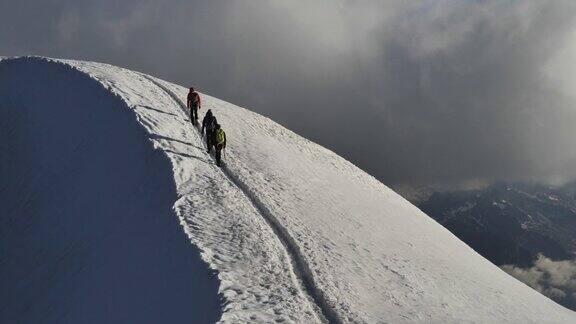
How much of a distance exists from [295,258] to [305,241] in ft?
6.45

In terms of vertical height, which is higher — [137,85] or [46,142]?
[137,85]

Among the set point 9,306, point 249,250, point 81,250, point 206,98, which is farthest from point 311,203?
point 206,98

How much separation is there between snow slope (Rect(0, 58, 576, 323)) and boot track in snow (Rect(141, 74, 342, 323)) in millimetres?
49

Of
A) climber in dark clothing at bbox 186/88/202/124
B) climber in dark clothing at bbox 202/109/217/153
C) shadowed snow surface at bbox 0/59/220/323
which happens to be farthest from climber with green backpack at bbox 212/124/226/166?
climber in dark clothing at bbox 186/88/202/124

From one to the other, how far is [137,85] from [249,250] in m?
22.7

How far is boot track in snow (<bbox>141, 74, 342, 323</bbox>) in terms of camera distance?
624 inches

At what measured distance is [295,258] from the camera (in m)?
18.9

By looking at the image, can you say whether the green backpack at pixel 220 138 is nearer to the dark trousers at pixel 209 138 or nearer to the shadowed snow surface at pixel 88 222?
the dark trousers at pixel 209 138

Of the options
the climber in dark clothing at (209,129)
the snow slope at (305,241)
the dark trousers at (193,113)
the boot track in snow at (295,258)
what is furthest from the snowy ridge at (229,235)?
the dark trousers at (193,113)

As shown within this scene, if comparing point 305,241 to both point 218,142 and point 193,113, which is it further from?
point 193,113

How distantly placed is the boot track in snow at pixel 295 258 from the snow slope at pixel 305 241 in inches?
1.9

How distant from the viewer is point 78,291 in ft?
59.5

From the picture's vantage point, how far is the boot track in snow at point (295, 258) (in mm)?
15844

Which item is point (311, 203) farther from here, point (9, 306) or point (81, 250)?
point (9, 306)
